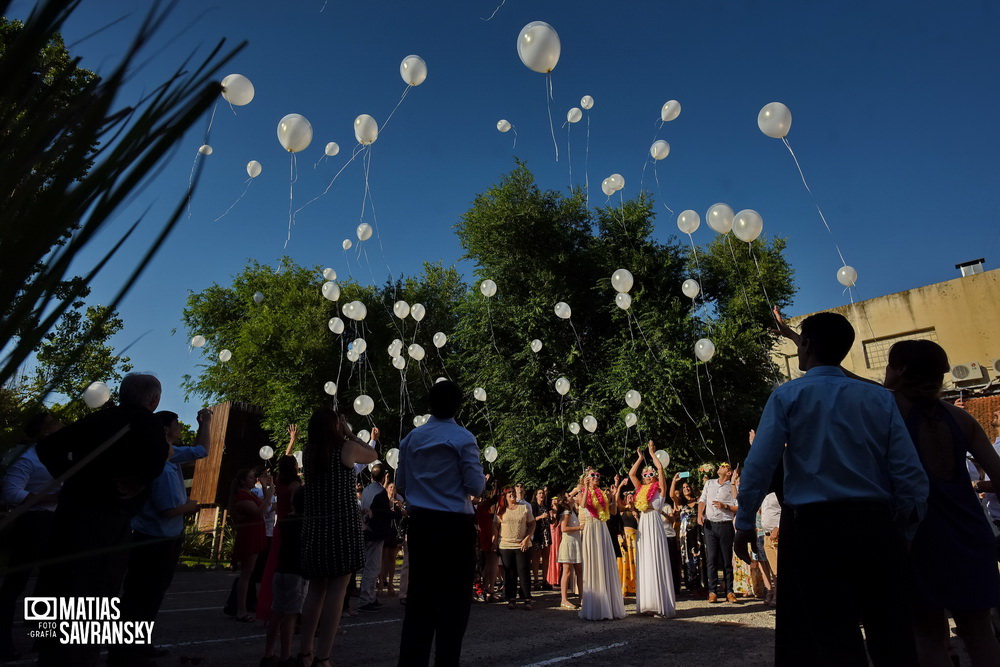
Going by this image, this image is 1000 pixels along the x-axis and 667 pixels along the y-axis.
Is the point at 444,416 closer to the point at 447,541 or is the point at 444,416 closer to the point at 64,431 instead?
the point at 447,541

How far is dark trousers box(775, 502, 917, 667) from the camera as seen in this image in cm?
224

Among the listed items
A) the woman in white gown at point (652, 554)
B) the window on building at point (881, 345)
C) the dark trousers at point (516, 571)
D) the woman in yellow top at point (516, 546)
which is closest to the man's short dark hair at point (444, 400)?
the woman in white gown at point (652, 554)

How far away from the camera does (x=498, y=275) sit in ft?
66.0

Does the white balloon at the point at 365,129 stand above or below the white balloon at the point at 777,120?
above

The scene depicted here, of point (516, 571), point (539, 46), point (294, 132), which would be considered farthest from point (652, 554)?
point (294, 132)

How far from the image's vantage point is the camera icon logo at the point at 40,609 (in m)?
2.44

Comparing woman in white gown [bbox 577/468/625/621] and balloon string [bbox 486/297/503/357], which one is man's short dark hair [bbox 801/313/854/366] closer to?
woman in white gown [bbox 577/468/625/621]

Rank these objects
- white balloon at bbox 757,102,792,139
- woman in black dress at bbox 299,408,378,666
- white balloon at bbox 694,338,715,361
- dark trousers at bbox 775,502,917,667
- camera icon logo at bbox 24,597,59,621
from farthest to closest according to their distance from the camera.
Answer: white balloon at bbox 694,338,715,361
white balloon at bbox 757,102,792,139
woman in black dress at bbox 299,408,378,666
camera icon logo at bbox 24,597,59,621
dark trousers at bbox 775,502,917,667

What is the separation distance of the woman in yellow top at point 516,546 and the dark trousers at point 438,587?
20.0 ft

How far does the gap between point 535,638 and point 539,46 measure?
6934 millimetres

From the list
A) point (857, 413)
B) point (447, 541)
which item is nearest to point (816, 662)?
point (857, 413)

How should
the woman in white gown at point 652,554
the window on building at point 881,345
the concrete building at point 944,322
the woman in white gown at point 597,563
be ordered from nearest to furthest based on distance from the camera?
the woman in white gown at point 597,563, the woman in white gown at point 652,554, the concrete building at point 944,322, the window on building at point 881,345

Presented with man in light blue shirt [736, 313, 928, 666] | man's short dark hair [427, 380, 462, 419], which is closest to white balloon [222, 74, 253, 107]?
man's short dark hair [427, 380, 462, 419]

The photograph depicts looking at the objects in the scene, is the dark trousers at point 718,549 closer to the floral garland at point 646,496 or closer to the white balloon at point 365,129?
the floral garland at point 646,496
